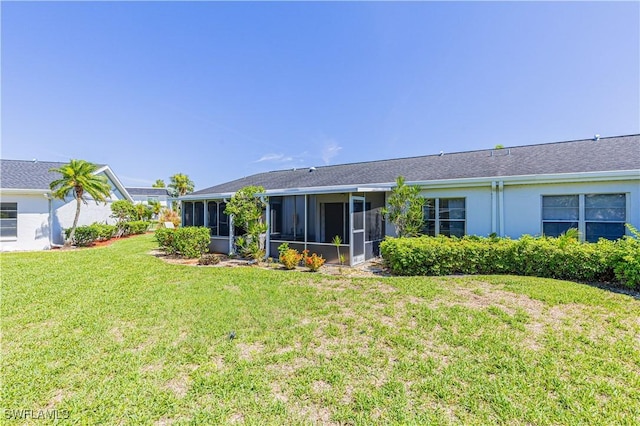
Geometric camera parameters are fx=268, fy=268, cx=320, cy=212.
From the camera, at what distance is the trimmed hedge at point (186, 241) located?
12.7 meters

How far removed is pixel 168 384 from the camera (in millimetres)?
3574

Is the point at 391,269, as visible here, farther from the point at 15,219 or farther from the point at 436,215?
the point at 15,219

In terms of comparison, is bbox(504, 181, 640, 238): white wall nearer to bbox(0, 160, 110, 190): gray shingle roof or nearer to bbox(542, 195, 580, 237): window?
bbox(542, 195, 580, 237): window

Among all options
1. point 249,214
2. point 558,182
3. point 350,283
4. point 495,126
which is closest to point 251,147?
point 249,214

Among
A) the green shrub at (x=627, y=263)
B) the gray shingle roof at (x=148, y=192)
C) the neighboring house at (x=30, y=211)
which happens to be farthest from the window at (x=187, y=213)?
the gray shingle roof at (x=148, y=192)

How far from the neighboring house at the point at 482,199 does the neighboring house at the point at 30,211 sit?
973cm

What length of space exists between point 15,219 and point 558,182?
26403 mm

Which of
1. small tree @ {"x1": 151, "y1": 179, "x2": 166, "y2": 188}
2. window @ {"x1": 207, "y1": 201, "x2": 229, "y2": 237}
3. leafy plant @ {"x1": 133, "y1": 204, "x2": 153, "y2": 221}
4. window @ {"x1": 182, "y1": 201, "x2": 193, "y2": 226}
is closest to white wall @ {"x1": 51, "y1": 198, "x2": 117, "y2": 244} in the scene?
leafy plant @ {"x1": 133, "y1": 204, "x2": 153, "y2": 221}

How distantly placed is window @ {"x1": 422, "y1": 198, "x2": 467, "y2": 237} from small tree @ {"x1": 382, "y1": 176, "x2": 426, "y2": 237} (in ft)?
2.72

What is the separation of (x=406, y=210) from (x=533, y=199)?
438 cm

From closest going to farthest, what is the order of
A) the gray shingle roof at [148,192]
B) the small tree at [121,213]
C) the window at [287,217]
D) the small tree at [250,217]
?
the small tree at [250,217] < the window at [287,217] < the small tree at [121,213] < the gray shingle roof at [148,192]

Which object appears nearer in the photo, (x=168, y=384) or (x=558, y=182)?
(x=168, y=384)

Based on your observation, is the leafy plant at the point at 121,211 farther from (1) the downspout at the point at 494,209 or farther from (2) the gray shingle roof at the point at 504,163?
(1) the downspout at the point at 494,209

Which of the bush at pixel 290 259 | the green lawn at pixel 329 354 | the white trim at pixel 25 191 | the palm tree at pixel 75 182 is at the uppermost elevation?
the palm tree at pixel 75 182
